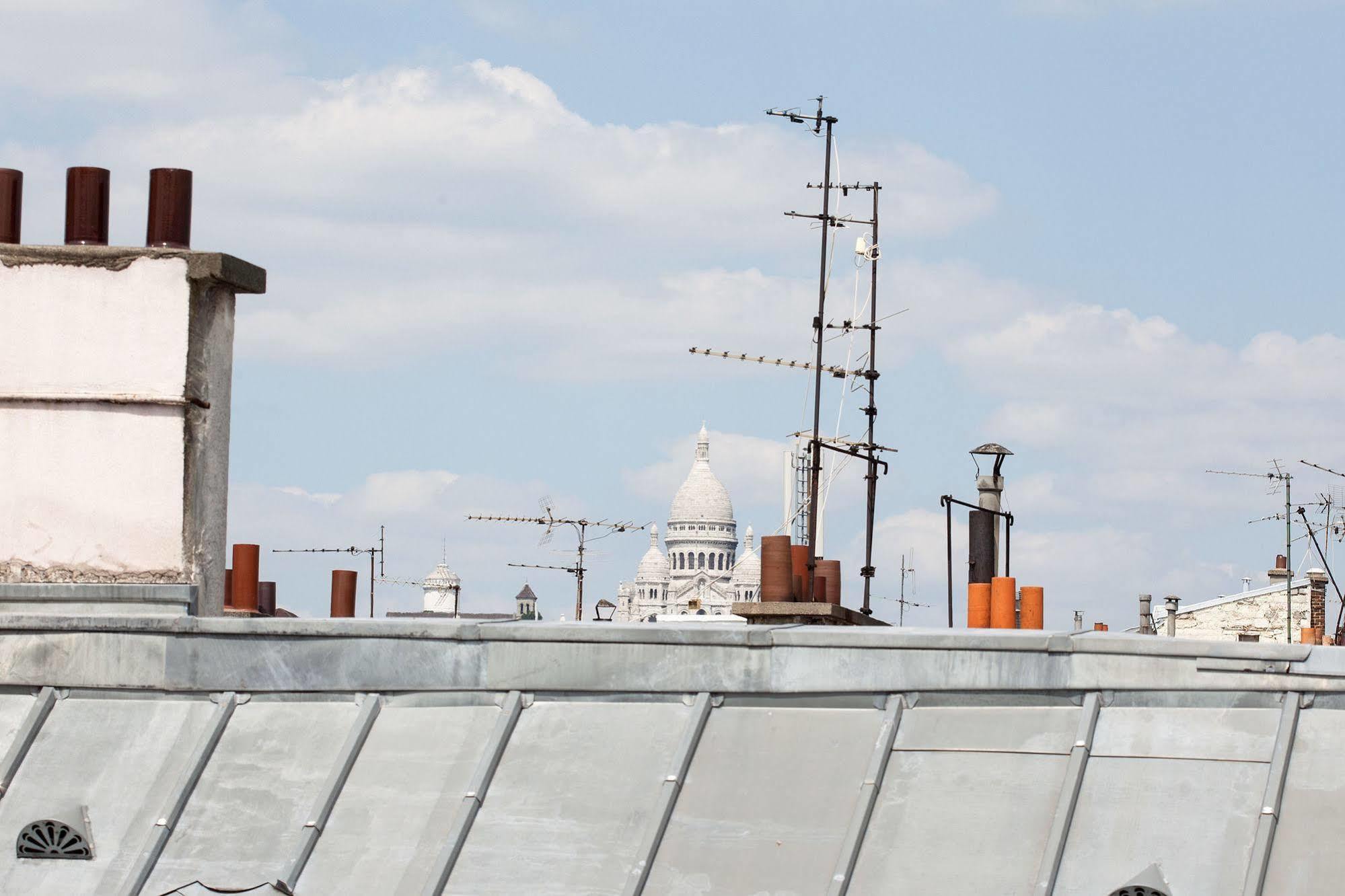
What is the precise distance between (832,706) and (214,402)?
3.96m

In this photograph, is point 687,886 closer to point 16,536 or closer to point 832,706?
point 832,706

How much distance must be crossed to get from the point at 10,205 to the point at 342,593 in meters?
4.62

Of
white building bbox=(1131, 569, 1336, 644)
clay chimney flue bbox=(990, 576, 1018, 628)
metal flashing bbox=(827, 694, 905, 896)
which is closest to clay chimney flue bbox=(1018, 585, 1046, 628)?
clay chimney flue bbox=(990, 576, 1018, 628)

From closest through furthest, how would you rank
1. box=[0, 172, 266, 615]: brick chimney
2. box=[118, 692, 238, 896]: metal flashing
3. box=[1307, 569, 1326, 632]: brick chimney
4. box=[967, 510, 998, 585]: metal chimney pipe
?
box=[118, 692, 238, 896]: metal flashing → box=[0, 172, 266, 615]: brick chimney → box=[967, 510, 998, 585]: metal chimney pipe → box=[1307, 569, 1326, 632]: brick chimney

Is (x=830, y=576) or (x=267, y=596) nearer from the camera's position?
(x=267, y=596)

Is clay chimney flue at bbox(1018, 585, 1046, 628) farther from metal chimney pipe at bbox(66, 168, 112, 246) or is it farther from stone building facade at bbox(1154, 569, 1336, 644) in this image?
stone building facade at bbox(1154, 569, 1336, 644)

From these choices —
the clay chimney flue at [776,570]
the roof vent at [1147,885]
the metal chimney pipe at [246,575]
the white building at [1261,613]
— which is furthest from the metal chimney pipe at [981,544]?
the white building at [1261,613]

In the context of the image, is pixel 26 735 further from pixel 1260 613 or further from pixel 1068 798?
pixel 1260 613

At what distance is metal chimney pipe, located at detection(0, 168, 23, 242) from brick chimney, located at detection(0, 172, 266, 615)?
0.37m

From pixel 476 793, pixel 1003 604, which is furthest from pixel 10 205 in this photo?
pixel 1003 604

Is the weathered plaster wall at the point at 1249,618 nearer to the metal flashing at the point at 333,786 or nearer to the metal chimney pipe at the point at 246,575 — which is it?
the metal chimney pipe at the point at 246,575

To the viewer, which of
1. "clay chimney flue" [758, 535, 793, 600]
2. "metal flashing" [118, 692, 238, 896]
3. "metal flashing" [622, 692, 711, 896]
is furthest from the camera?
"clay chimney flue" [758, 535, 793, 600]

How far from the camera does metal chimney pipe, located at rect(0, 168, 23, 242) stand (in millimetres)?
10305

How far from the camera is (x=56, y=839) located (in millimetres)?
8688
